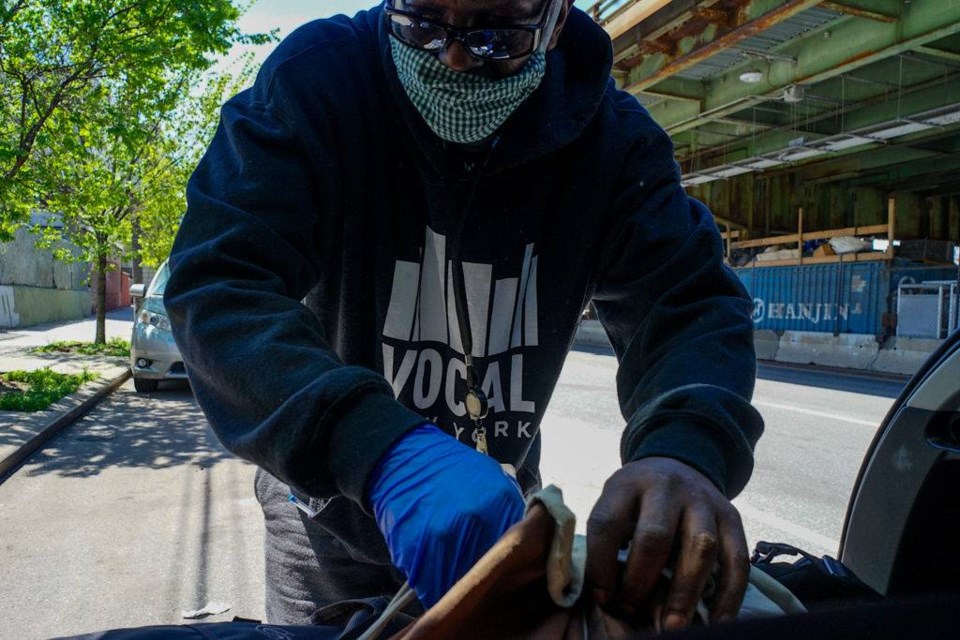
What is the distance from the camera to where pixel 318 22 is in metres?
1.68

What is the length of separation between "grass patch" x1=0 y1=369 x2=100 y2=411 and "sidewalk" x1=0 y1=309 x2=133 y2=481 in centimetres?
11

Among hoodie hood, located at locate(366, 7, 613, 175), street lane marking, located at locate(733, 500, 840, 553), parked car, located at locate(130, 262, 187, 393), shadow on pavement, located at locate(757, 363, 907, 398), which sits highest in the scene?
hoodie hood, located at locate(366, 7, 613, 175)

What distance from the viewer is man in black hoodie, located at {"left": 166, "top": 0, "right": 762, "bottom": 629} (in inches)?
45.0

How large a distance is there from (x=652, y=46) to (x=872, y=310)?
24.4ft

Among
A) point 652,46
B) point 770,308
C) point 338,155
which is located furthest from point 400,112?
point 770,308

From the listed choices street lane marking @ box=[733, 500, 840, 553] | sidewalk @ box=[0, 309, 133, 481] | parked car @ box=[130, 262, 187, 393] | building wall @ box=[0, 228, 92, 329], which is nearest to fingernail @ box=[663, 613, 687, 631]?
street lane marking @ box=[733, 500, 840, 553]

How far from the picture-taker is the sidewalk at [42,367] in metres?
6.93

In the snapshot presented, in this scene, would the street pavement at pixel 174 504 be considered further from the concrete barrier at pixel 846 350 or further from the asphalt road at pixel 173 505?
the concrete barrier at pixel 846 350

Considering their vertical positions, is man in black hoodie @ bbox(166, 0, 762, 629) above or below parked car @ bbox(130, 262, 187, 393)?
above

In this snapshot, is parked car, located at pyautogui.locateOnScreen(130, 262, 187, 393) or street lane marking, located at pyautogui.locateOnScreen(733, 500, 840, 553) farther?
→ parked car, located at pyautogui.locateOnScreen(130, 262, 187, 393)

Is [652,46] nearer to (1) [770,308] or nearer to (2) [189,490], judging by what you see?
(1) [770,308]

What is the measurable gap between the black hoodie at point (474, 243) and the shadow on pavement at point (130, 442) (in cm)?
553

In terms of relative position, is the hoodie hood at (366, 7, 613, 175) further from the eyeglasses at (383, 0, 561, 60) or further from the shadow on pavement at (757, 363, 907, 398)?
the shadow on pavement at (757, 363, 907, 398)

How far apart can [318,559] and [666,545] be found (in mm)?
1006
